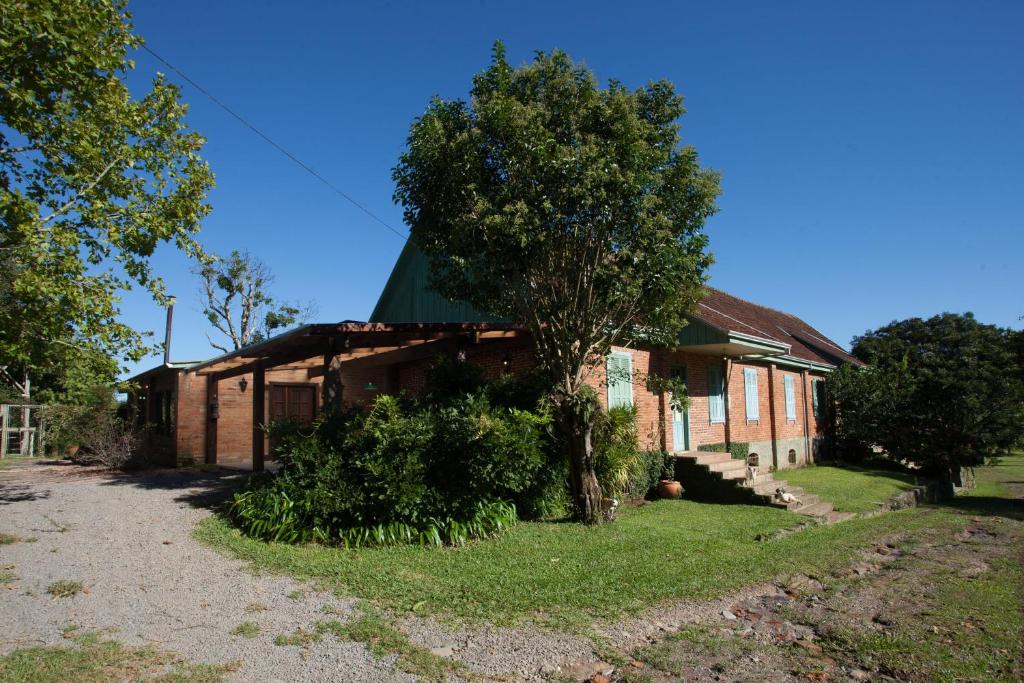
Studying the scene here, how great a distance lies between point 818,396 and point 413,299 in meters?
14.1

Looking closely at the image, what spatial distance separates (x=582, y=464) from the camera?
30.8 feet

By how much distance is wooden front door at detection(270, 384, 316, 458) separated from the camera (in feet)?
60.0

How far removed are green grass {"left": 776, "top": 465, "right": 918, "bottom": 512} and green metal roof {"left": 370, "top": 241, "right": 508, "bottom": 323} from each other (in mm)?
8676

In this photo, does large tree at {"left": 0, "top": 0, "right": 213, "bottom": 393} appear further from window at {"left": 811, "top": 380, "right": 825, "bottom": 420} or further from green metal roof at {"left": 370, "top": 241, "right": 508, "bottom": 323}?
window at {"left": 811, "top": 380, "right": 825, "bottom": 420}

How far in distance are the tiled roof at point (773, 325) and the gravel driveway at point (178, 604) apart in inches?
454

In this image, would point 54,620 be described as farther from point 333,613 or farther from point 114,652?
point 333,613

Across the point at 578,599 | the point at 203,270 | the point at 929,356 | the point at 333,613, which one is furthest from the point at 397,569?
the point at 203,270

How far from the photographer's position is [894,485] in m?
15.9

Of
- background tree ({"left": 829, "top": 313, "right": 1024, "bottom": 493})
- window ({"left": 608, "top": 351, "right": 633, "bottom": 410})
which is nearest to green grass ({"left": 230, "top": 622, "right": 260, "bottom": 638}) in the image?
window ({"left": 608, "top": 351, "right": 633, "bottom": 410})

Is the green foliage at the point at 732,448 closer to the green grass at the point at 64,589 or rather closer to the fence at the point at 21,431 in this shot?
the green grass at the point at 64,589

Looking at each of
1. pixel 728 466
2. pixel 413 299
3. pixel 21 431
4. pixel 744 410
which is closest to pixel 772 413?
pixel 744 410

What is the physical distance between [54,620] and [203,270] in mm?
31383

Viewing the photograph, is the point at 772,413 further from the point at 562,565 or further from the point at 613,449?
the point at 562,565

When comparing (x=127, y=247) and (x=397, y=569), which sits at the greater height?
(x=127, y=247)
